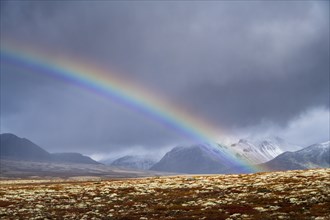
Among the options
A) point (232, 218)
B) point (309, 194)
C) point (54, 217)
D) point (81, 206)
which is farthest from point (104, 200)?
point (309, 194)

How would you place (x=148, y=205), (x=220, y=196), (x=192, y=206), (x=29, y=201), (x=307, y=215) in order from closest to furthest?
(x=307, y=215)
(x=192, y=206)
(x=148, y=205)
(x=220, y=196)
(x=29, y=201)

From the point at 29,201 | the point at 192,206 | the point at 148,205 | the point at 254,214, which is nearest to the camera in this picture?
the point at 254,214

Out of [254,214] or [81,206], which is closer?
[254,214]

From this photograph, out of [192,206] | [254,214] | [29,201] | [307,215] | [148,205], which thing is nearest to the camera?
[307,215]

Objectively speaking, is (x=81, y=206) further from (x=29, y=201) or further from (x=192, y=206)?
(x=192, y=206)

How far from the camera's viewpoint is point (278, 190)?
4897 centimetres

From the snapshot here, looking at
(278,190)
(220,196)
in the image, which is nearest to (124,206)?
(220,196)

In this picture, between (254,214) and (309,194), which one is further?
(309,194)

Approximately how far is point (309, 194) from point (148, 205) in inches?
777

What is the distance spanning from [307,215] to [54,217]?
85.4 ft

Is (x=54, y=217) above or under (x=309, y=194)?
under

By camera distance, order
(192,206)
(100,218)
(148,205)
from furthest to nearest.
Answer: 1. (148,205)
2. (192,206)
3. (100,218)

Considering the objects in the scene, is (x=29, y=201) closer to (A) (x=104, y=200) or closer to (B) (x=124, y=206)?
(A) (x=104, y=200)

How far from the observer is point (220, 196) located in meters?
48.2
